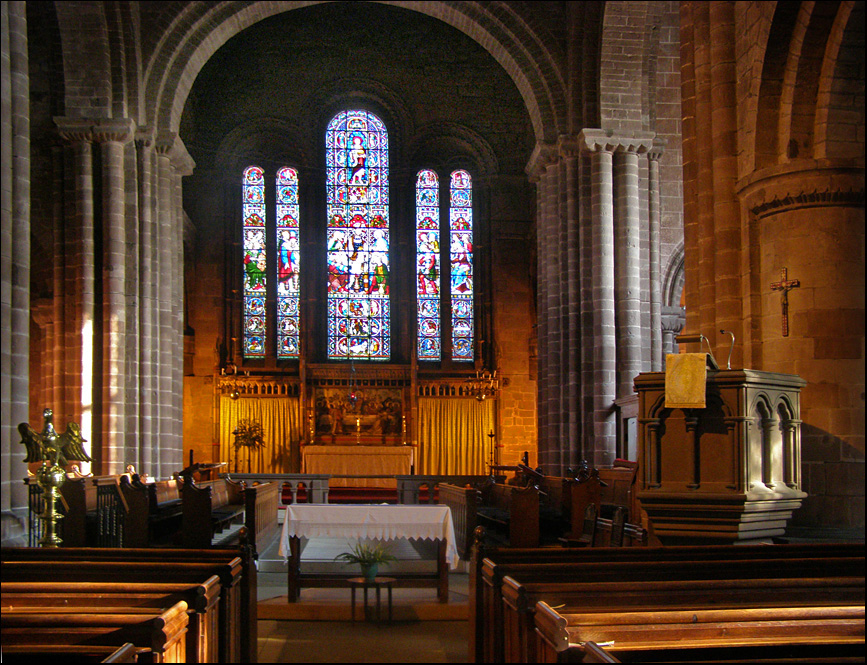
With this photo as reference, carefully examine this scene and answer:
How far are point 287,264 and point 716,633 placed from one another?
19.1 meters

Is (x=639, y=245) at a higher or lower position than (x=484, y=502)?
higher

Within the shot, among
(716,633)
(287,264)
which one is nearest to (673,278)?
(287,264)

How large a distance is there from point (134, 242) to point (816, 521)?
10.7 metres

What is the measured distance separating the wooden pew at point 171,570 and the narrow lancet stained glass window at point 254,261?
52.9 ft

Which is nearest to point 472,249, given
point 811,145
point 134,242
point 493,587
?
point 134,242

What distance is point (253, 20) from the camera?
15.8 meters

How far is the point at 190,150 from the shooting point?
2153 cm

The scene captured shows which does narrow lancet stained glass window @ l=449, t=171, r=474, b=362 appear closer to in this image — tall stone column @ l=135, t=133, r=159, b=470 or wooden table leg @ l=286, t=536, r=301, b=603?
tall stone column @ l=135, t=133, r=159, b=470

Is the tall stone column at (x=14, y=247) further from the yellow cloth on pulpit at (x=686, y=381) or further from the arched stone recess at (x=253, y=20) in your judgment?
the arched stone recess at (x=253, y=20)

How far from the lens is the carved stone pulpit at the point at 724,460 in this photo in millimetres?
6625

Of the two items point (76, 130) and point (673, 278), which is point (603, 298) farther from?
point (76, 130)

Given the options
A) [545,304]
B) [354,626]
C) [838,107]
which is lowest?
[354,626]

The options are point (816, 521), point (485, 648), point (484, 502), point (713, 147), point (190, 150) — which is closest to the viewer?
point (485, 648)

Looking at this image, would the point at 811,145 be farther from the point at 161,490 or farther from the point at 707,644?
the point at 161,490
